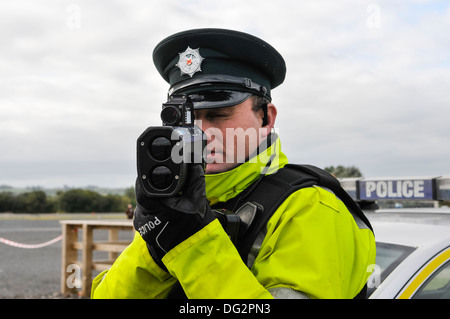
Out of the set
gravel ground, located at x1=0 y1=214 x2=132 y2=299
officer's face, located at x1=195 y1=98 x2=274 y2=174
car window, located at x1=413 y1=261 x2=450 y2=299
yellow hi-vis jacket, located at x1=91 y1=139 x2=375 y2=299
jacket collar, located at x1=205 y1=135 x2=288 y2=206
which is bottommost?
gravel ground, located at x1=0 y1=214 x2=132 y2=299

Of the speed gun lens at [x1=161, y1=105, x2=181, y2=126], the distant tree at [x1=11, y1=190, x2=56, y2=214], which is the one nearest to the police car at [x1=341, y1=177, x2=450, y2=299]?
the speed gun lens at [x1=161, y1=105, x2=181, y2=126]

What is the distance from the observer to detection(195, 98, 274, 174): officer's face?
5.29 ft

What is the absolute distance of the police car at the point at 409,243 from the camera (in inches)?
99.3

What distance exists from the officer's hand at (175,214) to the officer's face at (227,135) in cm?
29

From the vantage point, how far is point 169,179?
1.27 meters

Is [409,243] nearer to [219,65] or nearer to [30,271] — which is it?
[219,65]

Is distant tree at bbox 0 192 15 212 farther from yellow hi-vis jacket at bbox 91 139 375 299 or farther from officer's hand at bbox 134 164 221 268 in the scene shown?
officer's hand at bbox 134 164 221 268

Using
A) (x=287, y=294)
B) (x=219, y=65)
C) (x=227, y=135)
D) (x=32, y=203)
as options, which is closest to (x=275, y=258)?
(x=287, y=294)

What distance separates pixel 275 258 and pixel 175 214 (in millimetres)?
334

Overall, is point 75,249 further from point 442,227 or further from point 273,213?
point 273,213

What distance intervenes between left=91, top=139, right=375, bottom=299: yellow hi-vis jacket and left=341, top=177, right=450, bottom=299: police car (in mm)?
850

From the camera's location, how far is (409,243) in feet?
9.04

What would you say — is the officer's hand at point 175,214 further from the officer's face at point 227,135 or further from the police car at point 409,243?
the police car at point 409,243

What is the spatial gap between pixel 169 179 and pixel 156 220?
14 cm
